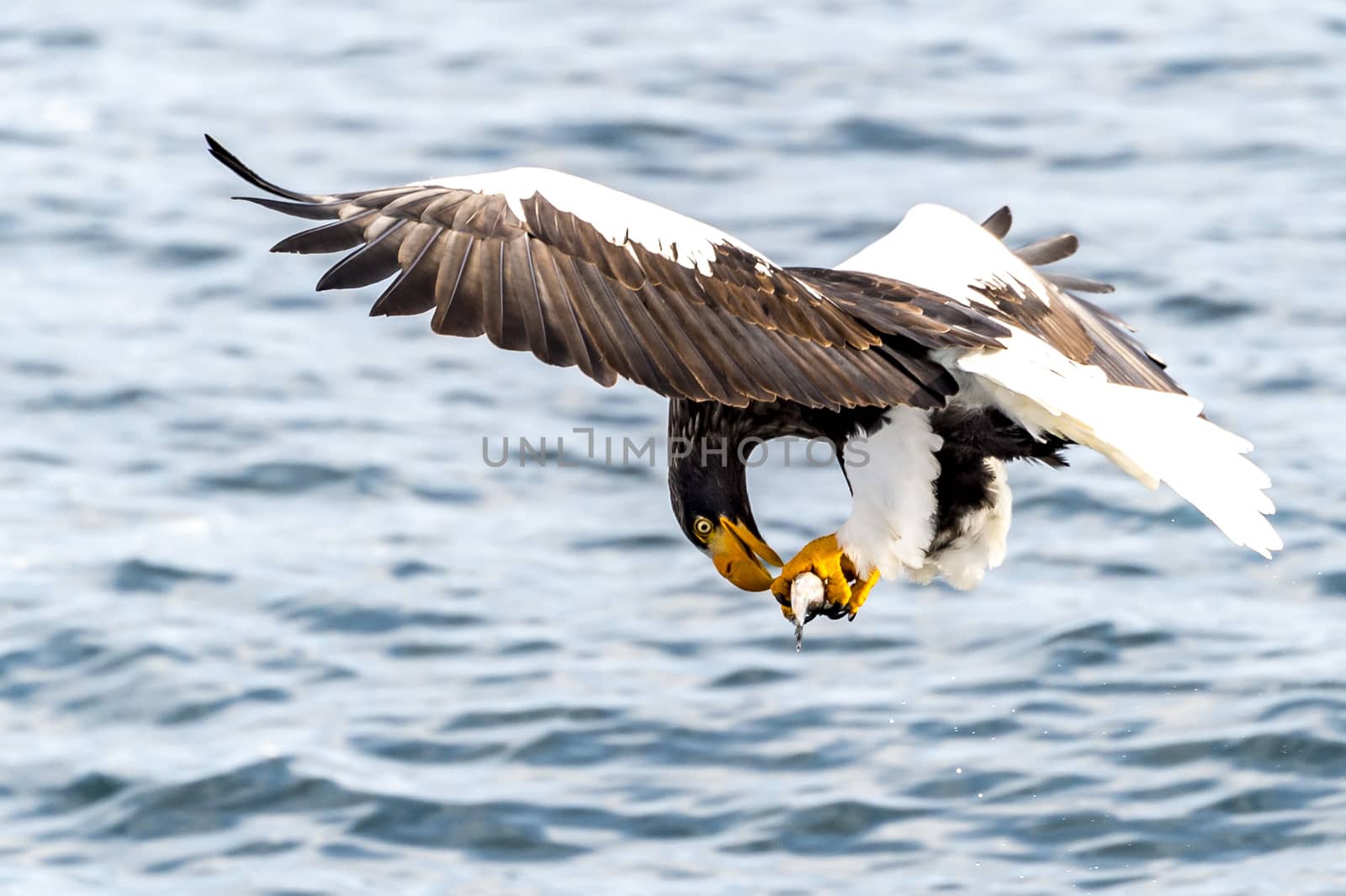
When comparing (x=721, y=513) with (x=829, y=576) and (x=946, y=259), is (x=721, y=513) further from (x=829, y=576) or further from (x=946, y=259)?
(x=946, y=259)

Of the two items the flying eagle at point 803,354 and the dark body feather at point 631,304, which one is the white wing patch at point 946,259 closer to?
the flying eagle at point 803,354

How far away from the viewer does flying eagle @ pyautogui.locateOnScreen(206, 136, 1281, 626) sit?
397cm

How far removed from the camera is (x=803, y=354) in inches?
164

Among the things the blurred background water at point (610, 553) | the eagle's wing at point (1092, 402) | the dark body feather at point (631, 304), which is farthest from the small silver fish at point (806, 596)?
the blurred background water at point (610, 553)

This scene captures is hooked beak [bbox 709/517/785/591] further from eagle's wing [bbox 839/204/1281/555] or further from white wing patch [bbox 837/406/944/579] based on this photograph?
eagle's wing [bbox 839/204/1281/555]

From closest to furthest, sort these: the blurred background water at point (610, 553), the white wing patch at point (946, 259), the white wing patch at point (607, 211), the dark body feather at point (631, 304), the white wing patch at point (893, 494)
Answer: the dark body feather at point (631, 304) → the white wing patch at point (607, 211) → the white wing patch at point (893, 494) → the white wing patch at point (946, 259) → the blurred background water at point (610, 553)

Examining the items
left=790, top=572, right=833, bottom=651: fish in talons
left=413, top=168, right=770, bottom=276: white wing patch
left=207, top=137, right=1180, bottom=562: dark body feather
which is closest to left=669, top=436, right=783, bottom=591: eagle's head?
left=790, top=572, right=833, bottom=651: fish in talons

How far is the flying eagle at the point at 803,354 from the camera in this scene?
3.97 metres

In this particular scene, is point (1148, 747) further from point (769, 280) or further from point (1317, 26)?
point (1317, 26)

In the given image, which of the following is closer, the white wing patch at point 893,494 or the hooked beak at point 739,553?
the white wing patch at point 893,494

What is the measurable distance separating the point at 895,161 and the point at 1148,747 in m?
4.79

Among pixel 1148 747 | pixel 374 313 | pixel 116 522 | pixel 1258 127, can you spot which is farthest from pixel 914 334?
pixel 1258 127

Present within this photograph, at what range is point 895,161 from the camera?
431 inches

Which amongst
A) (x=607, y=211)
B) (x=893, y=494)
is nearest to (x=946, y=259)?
(x=893, y=494)
